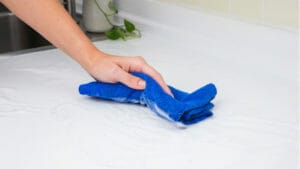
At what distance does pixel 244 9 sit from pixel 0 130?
0.61 m

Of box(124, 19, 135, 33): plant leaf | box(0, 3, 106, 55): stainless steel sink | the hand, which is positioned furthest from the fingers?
box(0, 3, 106, 55): stainless steel sink

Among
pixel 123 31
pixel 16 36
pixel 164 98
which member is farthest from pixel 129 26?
pixel 164 98

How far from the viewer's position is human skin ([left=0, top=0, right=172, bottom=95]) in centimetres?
86

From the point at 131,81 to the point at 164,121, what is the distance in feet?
0.33

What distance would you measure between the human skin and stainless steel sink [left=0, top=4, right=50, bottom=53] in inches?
19.5

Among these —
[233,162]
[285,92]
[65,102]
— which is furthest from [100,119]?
[285,92]

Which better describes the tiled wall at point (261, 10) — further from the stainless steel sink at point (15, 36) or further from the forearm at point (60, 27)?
the stainless steel sink at point (15, 36)

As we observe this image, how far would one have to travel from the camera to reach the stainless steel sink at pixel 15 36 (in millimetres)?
1429

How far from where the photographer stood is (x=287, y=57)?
3.18 feet

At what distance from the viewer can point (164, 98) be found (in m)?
0.77

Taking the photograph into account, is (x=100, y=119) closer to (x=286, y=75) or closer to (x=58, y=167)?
(x=58, y=167)

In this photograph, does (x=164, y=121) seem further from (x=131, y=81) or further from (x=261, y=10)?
(x=261, y=10)

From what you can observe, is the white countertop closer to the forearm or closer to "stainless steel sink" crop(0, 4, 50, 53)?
the forearm

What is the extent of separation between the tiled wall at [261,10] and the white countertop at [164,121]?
0.03 metres
